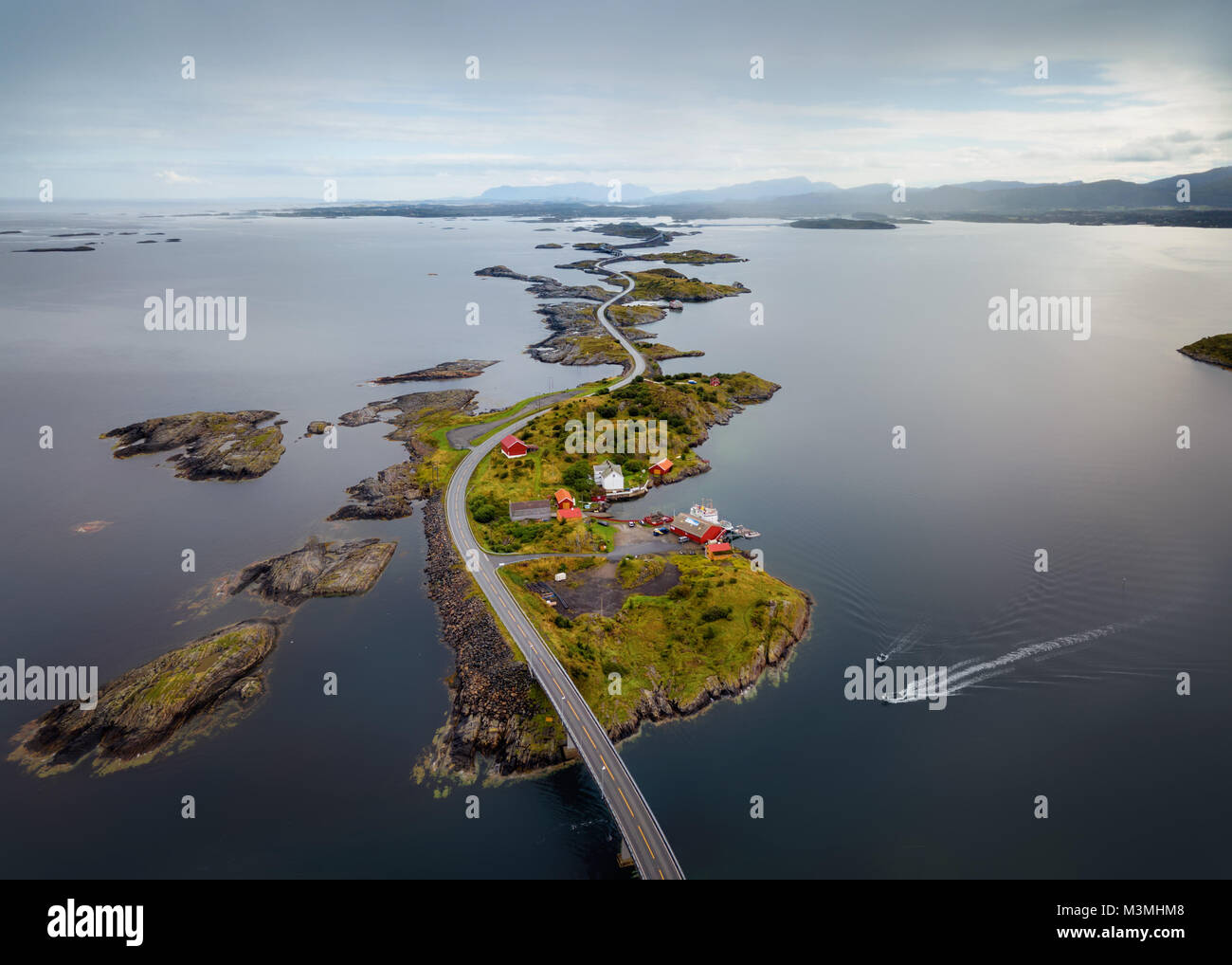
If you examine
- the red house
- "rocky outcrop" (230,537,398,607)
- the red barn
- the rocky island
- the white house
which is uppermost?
the rocky island

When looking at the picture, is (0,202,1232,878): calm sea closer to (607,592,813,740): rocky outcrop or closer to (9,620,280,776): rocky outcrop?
(607,592,813,740): rocky outcrop

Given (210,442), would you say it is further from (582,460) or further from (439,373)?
(582,460)

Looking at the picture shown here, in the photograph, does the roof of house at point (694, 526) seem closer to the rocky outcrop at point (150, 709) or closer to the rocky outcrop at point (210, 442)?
the rocky outcrop at point (150, 709)

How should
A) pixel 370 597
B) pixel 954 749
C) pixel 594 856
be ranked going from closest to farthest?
pixel 594 856
pixel 954 749
pixel 370 597

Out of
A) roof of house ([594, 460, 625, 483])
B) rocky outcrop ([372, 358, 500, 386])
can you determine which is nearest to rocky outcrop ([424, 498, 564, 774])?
roof of house ([594, 460, 625, 483])

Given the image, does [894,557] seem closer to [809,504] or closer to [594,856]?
[809,504]

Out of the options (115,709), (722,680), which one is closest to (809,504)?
(722,680)
